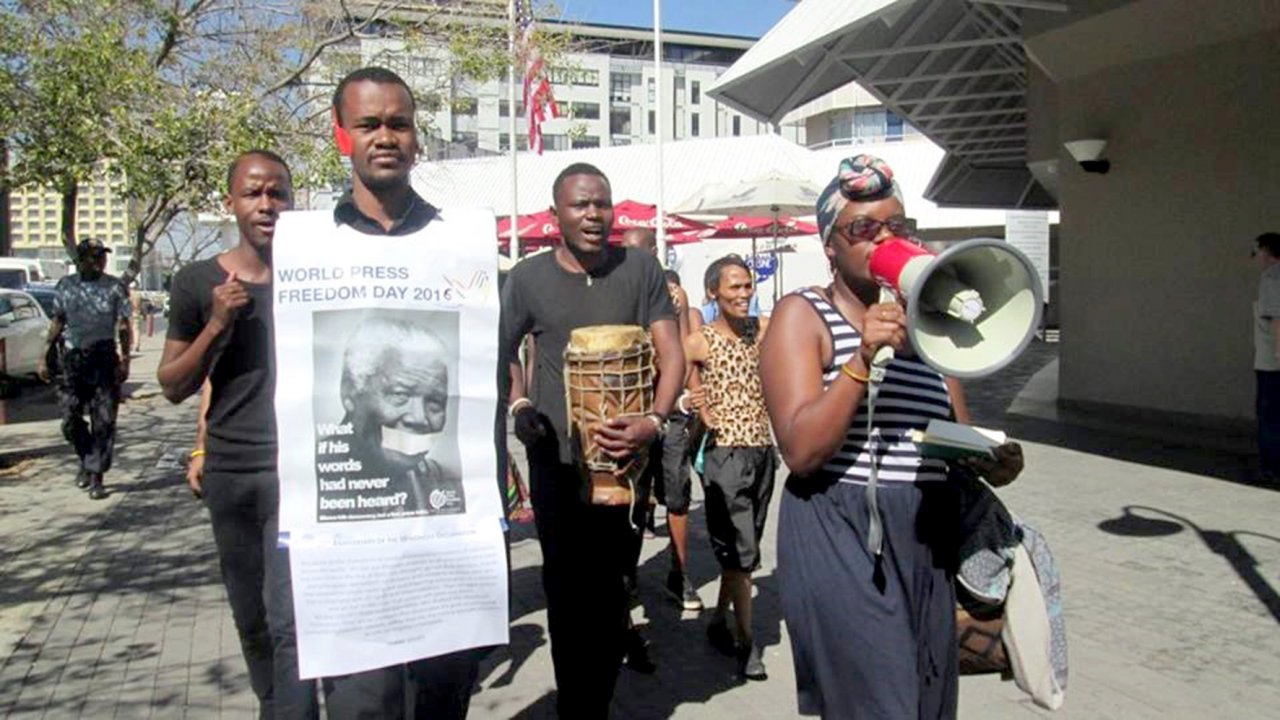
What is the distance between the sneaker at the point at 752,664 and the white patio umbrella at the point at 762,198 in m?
8.11

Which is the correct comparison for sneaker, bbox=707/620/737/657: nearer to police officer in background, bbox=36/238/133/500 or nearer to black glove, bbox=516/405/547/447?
black glove, bbox=516/405/547/447

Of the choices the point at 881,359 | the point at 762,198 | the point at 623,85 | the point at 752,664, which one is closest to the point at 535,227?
the point at 762,198

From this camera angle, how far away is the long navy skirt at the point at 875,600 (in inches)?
103

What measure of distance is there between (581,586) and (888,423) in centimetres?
165

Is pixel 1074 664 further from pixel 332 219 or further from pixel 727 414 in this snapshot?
pixel 332 219

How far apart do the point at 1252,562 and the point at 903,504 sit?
16.2 feet

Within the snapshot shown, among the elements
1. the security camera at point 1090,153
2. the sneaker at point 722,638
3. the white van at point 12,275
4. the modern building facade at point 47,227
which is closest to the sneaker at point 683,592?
the sneaker at point 722,638

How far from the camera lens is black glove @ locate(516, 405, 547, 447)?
3818mm

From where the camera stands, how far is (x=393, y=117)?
285cm

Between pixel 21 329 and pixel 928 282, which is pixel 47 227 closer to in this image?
pixel 21 329

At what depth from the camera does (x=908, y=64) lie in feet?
49.5

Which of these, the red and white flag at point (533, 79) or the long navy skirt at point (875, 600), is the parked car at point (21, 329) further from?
the long navy skirt at point (875, 600)

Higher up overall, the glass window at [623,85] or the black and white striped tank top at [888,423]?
the glass window at [623,85]

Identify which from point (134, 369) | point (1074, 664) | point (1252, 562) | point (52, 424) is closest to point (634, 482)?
point (1074, 664)
